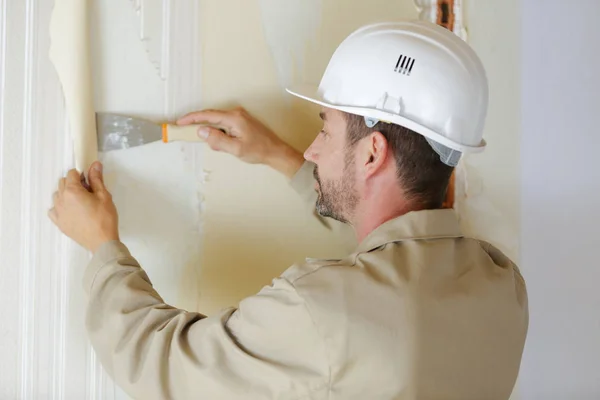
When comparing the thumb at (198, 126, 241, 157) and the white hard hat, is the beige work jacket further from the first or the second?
the thumb at (198, 126, 241, 157)

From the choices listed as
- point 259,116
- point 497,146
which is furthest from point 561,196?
point 259,116

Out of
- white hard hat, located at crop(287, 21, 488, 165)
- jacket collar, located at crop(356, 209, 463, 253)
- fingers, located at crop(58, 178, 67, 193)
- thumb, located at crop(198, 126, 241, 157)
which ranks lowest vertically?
jacket collar, located at crop(356, 209, 463, 253)

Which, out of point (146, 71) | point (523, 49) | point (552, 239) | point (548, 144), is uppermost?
point (523, 49)

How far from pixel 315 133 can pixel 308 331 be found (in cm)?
84

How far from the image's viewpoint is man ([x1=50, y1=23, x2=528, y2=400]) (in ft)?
3.77

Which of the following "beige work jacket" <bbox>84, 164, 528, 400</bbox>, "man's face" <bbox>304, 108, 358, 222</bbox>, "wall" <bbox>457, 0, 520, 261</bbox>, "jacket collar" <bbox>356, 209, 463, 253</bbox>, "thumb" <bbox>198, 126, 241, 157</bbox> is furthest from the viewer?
"wall" <bbox>457, 0, 520, 261</bbox>

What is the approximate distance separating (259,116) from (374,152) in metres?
0.52

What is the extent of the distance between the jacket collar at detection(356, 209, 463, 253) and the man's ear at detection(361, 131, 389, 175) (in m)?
0.12

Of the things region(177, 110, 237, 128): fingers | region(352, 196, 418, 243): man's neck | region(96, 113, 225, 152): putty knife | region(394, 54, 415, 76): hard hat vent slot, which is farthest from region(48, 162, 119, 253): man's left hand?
region(394, 54, 415, 76): hard hat vent slot

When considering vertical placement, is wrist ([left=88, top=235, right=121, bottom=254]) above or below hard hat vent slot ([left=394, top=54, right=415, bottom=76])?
below

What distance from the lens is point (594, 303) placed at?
2066 millimetres

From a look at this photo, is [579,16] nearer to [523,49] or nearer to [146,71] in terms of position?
[523,49]

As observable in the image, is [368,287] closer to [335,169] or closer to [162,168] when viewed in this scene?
[335,169]

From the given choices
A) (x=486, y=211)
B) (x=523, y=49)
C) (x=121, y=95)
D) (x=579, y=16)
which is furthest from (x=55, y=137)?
(x=579, y=16)
